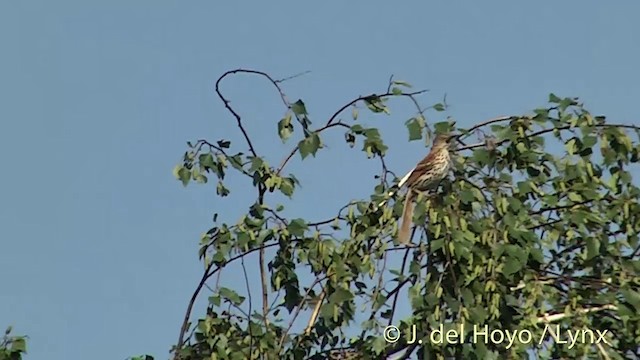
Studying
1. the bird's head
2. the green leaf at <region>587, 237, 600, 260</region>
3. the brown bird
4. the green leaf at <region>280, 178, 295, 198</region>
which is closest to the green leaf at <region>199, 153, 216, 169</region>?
the green leaf at <region>280, 178, 295, 198</region>

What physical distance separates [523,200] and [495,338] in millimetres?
655

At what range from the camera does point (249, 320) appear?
636 centimetres

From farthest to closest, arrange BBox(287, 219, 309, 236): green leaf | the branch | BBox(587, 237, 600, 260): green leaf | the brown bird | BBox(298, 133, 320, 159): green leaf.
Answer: BBox(298, 133, 320, 159): green leaf < BBox(287, 219, 309, 236): green leaf < the brown bird < BBox(587, 237, 600, 260): green leaf < the branch

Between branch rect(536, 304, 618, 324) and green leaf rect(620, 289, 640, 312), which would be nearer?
green leaf rect(620, 289, 640, 312)

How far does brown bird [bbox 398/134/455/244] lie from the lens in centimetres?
630

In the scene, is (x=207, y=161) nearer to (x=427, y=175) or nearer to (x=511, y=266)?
(x=427, y=175)

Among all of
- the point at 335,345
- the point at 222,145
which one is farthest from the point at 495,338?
the point at 222,145

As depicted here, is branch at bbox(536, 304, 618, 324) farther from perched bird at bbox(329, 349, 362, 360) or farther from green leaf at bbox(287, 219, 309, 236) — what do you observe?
green leaf at bbox(287, 219, 309, 236)

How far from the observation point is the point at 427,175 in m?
6.82

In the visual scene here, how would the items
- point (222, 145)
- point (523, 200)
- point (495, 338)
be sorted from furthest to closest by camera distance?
1. point (222, 145)
2. point (523, 200)
3. point (495, 338)

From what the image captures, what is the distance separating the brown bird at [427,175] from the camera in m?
6.30

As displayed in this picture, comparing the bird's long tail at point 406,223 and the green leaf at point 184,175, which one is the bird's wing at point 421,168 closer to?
the bird's long tail at point 406,223

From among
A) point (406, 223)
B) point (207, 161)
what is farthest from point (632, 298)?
point (207, 161)

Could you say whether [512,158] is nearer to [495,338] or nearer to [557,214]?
[557,214]
